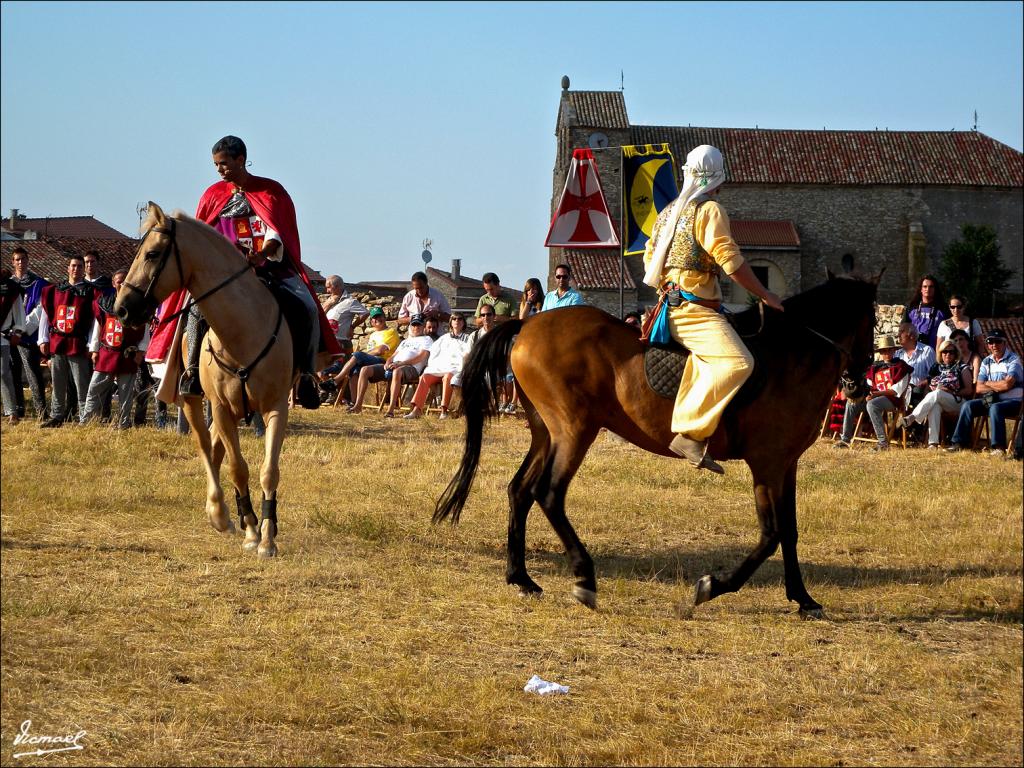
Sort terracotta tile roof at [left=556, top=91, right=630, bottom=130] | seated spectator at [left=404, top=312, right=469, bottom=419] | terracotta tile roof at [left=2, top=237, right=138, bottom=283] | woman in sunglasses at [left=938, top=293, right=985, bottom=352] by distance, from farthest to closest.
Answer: terracotta tile roof at [left=556, top=91, right=630, bottom=130]
terracotta tile roof at [left=2, top=237, right=138, bottom=283]
seated spectator at [left=404, top=312, right=469, bottom=419]
woman in sunglasses at [left=938, top=293, right=985, bottom=352]

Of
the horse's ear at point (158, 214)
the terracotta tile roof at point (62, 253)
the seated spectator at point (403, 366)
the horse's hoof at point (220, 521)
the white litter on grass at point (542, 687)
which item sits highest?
the terracotta tile roof at point (62, 253)

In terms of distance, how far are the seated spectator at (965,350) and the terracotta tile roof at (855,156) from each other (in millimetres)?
57212

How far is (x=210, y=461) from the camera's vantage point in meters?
8.75

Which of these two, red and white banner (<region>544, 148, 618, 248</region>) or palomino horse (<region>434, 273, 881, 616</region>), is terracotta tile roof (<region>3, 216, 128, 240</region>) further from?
A: palomino horse (<region>434, 273, 881, 616</region>)

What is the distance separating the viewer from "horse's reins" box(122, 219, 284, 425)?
771cm

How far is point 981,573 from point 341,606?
4395 millimetres

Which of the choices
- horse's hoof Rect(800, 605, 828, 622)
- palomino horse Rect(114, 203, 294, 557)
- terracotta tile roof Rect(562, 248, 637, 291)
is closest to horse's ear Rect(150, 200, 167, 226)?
palomino horse Rect(114, 203, 294, 557)

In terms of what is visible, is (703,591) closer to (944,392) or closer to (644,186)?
(944,392)

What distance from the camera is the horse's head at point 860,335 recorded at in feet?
25.9

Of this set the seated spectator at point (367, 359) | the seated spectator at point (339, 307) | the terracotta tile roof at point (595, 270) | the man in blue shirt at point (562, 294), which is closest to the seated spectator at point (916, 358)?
the man in blue shirt at point (562, 294)

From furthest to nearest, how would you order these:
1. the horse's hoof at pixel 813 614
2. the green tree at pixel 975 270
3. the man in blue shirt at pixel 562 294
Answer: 1. the green tree at pixel 975 270
2. the man in blue shirt at pixel 562 294
3. the horse's hoof at pixel 813 614

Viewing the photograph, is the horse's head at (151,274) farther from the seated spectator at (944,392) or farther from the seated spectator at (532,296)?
the seated spectator at (944,392)

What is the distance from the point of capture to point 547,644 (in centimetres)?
649

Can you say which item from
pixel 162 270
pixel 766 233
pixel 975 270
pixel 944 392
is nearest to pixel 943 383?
pixel 944 392
